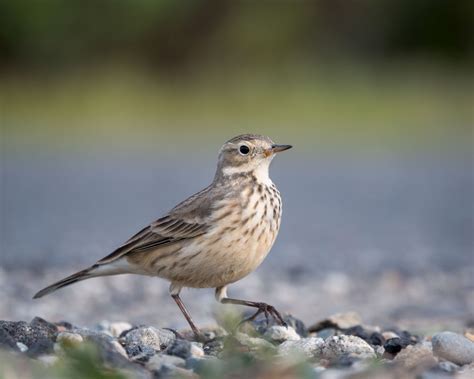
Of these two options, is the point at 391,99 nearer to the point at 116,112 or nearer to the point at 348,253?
the point at 116,112

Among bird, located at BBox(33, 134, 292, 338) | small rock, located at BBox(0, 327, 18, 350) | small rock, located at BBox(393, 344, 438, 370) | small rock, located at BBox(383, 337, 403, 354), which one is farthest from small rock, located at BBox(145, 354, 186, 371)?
bird, located at BBox(33, 134, 292, 338)

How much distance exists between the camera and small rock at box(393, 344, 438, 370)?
5.56 meters

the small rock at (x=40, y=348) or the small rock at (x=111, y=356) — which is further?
the small rock at (x=40, y=348)

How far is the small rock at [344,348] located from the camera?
6.05 meters

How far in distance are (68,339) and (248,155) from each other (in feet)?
8.07

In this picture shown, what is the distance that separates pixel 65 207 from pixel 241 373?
1403cm

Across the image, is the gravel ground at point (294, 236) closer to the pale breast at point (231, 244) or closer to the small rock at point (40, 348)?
the pale breast at point (231, 244)

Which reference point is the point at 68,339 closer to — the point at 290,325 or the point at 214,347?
the point at 214,347

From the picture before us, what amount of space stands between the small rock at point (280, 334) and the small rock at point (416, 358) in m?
1.12

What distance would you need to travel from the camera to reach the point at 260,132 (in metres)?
25.3

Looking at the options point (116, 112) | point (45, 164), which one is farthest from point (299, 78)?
point (45, 164)

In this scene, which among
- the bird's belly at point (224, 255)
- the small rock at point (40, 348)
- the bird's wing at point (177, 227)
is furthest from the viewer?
the bird's wing at point (177, 227)

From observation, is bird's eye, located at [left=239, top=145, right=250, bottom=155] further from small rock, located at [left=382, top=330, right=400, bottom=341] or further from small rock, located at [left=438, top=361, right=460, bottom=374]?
small rock, located at [left=438, top=361, right=460, bottom=374]

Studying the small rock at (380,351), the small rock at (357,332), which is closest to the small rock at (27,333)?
the small rock at (380,351)
